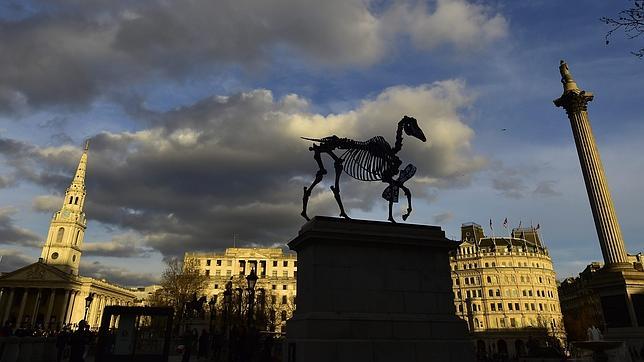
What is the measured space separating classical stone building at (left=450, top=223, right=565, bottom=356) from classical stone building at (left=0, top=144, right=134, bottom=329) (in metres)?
80.7

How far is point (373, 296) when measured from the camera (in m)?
12.4

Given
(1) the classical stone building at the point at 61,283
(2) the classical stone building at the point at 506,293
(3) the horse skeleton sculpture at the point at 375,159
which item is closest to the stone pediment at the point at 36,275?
(1) the classical stone building at the point at 61,283

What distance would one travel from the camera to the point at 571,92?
36000 millimetres

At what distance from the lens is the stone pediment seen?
308 feet

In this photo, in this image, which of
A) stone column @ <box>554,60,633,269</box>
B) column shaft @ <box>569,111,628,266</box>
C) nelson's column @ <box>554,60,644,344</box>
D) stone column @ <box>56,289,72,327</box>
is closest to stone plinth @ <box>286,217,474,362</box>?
nelson's column @ <box>554,60,644,344</box>

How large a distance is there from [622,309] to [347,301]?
25069mm

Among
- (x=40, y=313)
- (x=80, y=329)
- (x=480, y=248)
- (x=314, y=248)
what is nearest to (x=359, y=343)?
(x=314, y=248)

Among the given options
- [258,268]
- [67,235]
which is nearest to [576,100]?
[258,268]

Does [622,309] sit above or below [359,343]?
above

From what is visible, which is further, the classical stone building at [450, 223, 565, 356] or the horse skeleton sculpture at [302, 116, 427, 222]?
the classical stone building at [450, 223, 565, 356]

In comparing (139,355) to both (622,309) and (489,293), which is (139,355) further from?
(489,293)

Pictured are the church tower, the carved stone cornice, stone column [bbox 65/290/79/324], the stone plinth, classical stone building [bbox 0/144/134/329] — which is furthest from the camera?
the church tower

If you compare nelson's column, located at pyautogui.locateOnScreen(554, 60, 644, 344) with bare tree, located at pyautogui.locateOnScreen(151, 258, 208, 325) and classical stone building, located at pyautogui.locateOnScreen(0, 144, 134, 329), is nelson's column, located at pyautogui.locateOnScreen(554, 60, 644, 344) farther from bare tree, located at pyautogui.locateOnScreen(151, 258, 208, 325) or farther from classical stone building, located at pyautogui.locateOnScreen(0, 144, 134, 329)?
classical stone building, located at pyautogui.locateOnScreen(0, 144, 134, 329)

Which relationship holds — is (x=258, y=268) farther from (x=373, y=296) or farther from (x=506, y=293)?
(x=373, y=296)
